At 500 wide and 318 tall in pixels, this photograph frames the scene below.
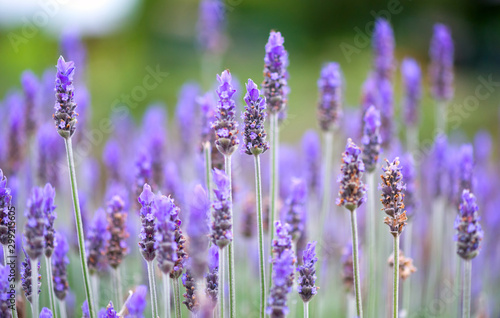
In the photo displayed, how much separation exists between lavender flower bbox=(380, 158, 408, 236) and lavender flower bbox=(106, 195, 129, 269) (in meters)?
1.08

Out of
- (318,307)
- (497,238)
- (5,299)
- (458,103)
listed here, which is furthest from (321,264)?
A: (458,103)

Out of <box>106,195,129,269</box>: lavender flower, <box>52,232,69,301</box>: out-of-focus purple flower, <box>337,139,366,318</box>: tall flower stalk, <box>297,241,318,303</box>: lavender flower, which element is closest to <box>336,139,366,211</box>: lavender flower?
<box>337,139,366,318</box>: tall flower stalk

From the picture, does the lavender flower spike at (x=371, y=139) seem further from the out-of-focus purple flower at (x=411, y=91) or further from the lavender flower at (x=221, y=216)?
the out-of-focus purple flower at (x=411, y=91)

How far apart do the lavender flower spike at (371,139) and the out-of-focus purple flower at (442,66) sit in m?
1.59

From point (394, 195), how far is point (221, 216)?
660mm

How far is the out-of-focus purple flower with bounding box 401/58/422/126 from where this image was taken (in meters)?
3.53

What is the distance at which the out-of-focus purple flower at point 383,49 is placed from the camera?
355cm

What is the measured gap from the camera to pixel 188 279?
5.96ft

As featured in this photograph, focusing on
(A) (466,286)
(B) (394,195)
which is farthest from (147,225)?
(A) (466,286)

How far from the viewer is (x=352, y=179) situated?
1.85 metres

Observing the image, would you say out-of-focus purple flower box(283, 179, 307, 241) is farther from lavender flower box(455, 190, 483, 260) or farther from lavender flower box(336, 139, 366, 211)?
lavender flower box(455, 190, 483, 260)

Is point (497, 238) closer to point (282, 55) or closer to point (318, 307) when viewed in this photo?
point (318, 307)

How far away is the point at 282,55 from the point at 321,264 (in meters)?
1.61

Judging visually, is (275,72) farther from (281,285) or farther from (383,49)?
(383,49)
